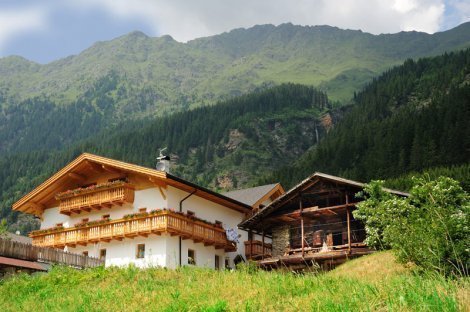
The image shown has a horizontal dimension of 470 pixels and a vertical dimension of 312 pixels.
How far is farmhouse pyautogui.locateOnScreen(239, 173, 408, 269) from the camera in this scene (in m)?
34.8

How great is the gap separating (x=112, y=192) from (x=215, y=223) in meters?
7.22

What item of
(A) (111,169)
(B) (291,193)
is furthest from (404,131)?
(A) (111,169)

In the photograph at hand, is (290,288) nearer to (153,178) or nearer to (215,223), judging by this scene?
(153,178)

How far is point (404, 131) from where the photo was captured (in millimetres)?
96250

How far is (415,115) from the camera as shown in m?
104

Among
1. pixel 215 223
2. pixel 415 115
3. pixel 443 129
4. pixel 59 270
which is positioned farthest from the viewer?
pixel 415 115

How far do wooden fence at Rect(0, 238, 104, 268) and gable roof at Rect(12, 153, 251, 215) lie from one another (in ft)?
21.0

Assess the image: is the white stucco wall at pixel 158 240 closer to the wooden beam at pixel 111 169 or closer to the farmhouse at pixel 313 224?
the farmhouse at pixel 313 224

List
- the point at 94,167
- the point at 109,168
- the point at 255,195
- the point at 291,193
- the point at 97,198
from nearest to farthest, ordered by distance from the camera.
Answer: the point at 291,193
the point at 97,198
the point at 109,168
the point at 94,167
the point at 255,195

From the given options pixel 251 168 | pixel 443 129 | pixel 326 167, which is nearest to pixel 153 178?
pixel 443 129

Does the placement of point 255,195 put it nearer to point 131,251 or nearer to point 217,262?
point 217,262

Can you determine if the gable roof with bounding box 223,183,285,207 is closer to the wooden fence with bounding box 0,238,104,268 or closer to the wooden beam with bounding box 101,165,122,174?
the wooden beam with bounding box 101,165,122,174

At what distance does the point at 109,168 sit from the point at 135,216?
17.7ft

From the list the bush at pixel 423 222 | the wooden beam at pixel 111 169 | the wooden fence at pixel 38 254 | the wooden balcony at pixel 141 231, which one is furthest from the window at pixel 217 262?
the bush at pixel 423 222
